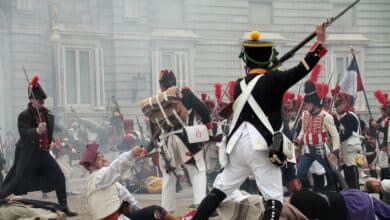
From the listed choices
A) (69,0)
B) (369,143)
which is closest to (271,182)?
(369,143)

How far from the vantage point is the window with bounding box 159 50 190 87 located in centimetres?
2681

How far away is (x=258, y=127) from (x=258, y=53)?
0.53 m

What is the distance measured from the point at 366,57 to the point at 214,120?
60.8ft

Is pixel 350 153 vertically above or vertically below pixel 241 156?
below

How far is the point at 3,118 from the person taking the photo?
78.1 feet

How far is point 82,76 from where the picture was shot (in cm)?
2691

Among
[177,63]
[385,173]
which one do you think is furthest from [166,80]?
[177,63]

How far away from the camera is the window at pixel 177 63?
1056 inches

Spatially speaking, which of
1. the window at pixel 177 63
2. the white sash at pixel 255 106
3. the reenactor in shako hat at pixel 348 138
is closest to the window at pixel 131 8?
the window at pixel 177 63

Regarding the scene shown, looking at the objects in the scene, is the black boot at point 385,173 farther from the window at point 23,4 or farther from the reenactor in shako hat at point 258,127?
the window at point 23,4

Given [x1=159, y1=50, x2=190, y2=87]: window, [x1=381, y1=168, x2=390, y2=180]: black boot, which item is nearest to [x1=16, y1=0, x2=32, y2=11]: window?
[x1=159, y1=50, x2=190, y2=87]: window

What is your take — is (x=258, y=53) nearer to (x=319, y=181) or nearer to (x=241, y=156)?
(x=241, y=156)

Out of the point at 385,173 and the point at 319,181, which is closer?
the point at 319,181

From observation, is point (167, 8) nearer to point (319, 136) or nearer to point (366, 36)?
point (366, 36)
